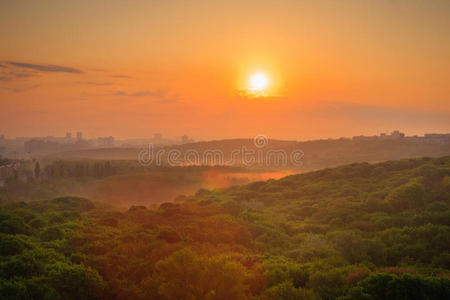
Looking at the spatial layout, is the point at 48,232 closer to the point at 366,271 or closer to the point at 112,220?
the point at 112,220

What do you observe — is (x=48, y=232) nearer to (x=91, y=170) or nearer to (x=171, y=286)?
(x=171, y=286)

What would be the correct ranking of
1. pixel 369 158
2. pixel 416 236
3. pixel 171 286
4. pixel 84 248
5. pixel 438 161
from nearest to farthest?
pixel 171 286
pixel 84 248
pixel 416 236
pixel 438 161
pixel 369 158

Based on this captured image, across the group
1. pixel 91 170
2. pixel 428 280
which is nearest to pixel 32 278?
pixel 428 280

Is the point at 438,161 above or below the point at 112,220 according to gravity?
above

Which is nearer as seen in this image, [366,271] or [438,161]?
[366,271]

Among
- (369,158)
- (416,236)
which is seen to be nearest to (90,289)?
(416,236)

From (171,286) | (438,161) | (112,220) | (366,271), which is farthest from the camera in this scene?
(438,161)
